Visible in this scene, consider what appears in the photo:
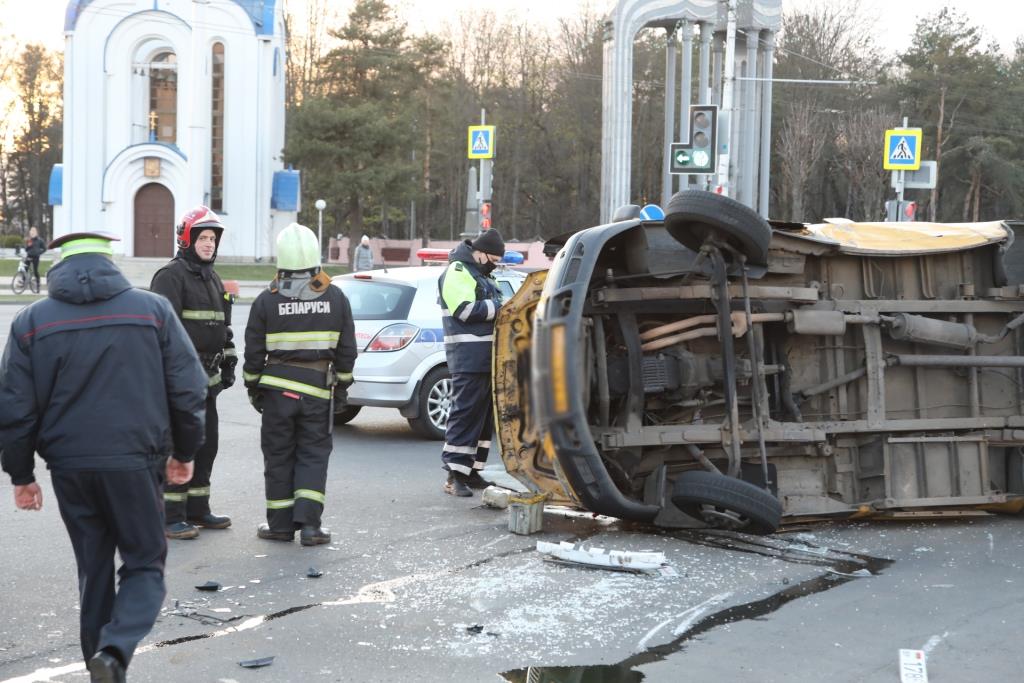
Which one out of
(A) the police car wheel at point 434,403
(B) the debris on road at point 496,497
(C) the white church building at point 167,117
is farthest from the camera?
(C) the white church building at point 167,117

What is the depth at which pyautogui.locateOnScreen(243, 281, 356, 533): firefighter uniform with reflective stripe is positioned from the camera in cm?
690

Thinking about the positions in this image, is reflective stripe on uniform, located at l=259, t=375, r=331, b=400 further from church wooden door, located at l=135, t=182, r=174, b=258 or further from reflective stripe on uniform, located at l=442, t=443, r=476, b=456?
church wooden door, located at l=135, t=182, r=174, b=258

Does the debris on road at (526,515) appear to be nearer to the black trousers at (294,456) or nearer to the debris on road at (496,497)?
the debris on road at (496,497)

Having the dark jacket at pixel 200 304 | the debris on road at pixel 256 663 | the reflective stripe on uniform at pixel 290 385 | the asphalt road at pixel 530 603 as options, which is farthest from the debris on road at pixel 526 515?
the debris on road at pixel 256 663

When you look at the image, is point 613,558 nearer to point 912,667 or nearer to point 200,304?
point 912,667

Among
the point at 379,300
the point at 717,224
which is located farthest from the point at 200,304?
the point at 379,300

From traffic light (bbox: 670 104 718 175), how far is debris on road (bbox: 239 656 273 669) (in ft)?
42.6

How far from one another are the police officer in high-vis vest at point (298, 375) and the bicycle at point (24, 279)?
2510 centimetres

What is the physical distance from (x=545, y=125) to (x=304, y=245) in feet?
211

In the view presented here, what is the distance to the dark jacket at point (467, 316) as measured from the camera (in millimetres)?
8180

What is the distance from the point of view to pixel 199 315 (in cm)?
709

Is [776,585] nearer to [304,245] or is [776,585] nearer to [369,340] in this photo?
[304,245]

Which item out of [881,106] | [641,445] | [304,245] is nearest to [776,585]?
[641,445]

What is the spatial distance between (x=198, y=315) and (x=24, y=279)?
25302mm
